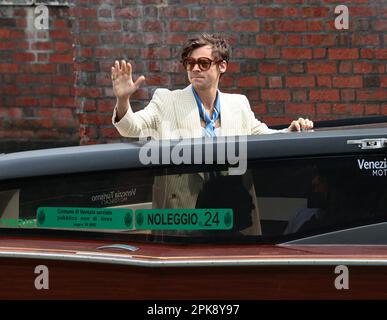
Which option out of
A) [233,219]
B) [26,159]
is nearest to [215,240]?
[233,219]

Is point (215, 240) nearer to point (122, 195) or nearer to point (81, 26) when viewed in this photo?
point (122, 195)

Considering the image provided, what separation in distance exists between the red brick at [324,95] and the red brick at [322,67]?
0.14m

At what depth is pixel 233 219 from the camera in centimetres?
323

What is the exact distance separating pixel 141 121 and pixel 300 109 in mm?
3937

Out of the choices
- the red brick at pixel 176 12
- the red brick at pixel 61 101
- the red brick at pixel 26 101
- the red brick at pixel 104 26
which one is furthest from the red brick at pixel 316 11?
the red brick at pixel 26 101

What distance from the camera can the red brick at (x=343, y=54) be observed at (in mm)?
7582

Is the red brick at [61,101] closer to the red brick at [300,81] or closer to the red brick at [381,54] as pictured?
the red brick at [300,81]

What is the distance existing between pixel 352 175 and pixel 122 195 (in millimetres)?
751

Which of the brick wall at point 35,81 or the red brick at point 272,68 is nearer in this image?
the red brick at point 272,68

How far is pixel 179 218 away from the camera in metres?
3.26

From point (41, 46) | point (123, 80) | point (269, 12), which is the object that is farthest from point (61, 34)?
point (123, 80)

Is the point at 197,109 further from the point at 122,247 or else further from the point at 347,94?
the point at 347,94

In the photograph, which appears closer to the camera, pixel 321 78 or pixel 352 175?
pixel 352 175

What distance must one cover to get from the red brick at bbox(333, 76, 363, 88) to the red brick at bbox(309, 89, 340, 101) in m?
0.07
